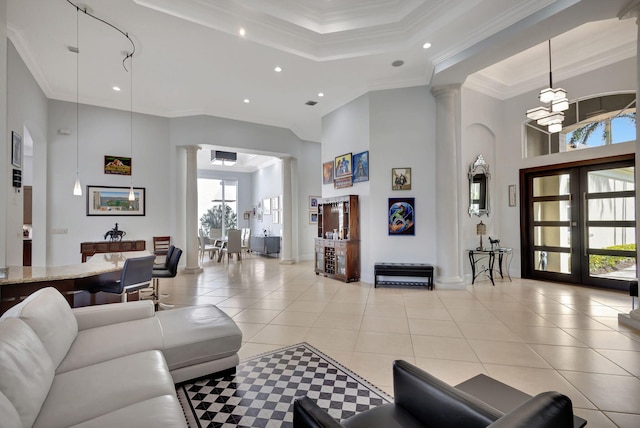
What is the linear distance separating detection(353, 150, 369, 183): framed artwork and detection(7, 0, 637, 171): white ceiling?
4.38 ft

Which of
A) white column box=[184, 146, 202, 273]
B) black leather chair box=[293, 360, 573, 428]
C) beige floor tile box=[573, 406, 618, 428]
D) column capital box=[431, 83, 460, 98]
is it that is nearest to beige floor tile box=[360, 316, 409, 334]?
beige floor tile box=[573, 406, 618, 428]

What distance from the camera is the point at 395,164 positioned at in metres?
5.86

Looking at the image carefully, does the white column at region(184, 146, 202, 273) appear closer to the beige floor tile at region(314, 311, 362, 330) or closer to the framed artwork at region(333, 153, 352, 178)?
the framed artwork at region(333, 153, 352, 178)

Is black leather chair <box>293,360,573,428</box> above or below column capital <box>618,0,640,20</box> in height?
below

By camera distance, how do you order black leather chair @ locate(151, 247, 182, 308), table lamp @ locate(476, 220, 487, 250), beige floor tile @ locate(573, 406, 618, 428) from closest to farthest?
1. beige floor tile @ locate(573, 406, 618, 428)
2. black leather chair @ locate(151, 247, 182, 308)
3. table lamp @ locate(476, 220, 487, 250)

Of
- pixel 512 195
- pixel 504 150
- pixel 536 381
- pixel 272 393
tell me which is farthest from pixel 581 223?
pixel 272 393

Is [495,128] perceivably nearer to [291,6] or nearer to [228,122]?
[291,6]

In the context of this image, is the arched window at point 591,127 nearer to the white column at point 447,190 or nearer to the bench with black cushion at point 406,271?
the white column at point 447,190

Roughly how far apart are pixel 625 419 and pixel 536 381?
51 cm

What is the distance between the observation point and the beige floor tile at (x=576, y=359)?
2.56 metres

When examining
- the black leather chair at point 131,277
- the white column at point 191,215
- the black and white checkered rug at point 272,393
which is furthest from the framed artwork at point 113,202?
the black and white checkered rug at point 272,393

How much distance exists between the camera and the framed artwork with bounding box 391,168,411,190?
5.79 metres

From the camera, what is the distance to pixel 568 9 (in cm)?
338

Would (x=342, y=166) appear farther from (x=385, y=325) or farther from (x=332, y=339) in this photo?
(x=332, y=339)
